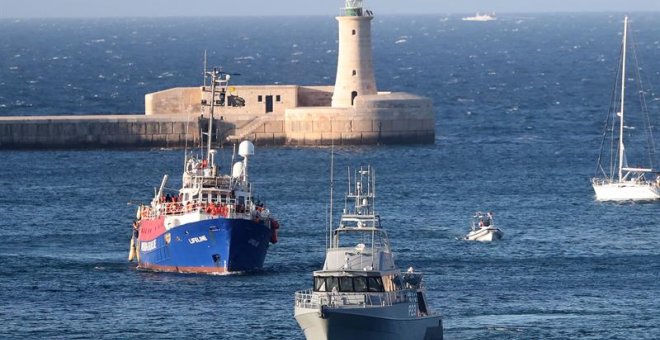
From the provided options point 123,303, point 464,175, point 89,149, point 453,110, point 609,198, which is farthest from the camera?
point 453,110

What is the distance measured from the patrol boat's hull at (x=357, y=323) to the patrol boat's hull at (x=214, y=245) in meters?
21.4

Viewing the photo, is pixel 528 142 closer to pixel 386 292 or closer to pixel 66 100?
pixel 66 100

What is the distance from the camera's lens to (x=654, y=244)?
91000 millimetres

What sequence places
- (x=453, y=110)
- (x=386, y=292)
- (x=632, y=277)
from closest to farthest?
1. (x=386, y=292)
2. (x=632, y=277)
3. (x=453, y=110)

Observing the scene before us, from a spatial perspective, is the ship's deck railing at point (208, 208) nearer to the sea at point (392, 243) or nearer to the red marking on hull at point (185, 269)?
the red marking on hull at point (185, 269)

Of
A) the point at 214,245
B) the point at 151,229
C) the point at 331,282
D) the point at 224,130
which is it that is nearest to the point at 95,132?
the point at 224,130

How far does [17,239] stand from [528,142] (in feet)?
185

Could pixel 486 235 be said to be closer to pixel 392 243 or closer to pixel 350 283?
pixel 392 243

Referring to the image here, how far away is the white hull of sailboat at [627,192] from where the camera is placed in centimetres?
10788

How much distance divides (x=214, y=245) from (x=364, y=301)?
22.5 meters

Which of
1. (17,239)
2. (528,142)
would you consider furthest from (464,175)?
(17,239)

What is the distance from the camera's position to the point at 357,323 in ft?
190

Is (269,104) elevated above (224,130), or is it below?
A: above

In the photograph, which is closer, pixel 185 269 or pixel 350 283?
pixel 350 283
